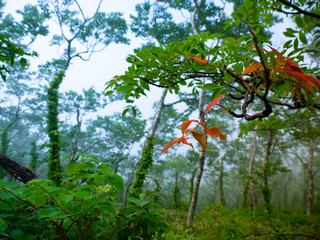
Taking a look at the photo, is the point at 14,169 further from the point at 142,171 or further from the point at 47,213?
the point at 47,213

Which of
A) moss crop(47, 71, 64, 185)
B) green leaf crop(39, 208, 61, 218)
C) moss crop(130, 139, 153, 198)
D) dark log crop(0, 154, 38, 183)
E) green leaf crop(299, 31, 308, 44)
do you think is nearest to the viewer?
green leaf crop(39, 208, 61, 218)

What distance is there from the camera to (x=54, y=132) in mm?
7504

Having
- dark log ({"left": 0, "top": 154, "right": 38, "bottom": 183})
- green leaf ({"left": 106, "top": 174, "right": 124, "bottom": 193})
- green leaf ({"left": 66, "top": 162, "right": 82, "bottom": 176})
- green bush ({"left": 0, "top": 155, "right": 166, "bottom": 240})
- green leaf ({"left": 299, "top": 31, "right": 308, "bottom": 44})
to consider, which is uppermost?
green leaf ({"left": 299, "top": 31, "right": 308, "bottom": 44})

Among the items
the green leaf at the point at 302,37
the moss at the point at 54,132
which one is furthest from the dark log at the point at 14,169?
the green leaf at the point at 302,37

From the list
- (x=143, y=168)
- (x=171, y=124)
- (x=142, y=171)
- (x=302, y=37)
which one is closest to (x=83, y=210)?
(x=302, y=37)

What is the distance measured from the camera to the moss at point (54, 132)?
276 inches

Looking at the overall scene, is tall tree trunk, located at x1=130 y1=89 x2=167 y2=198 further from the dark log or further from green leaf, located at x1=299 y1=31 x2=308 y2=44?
green leaf, located at x1=299 y1=31 x2=308 y2=44

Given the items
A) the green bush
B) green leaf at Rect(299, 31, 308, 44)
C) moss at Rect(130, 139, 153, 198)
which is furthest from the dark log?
green leaf at Rect(299, 31, 308, 44)

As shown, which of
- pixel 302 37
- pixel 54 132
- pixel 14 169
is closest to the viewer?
pixel 302 37

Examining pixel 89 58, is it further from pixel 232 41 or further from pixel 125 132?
pixel 232 41

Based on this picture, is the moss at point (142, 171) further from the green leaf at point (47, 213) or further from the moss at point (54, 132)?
the green leaf at point (47, 213)

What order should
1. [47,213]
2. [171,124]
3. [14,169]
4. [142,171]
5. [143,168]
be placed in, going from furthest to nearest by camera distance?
[171,124] → [143,168] → [142,171] → [14,169] → [47,213]

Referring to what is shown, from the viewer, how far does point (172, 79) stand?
3.10 ft

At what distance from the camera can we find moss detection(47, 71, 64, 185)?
23.0ft
